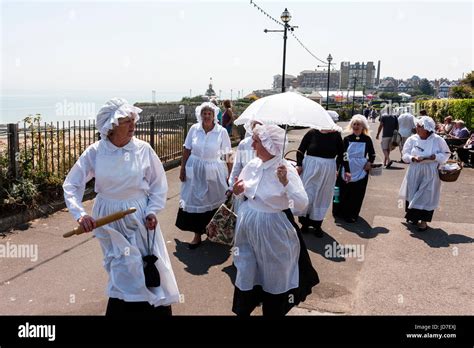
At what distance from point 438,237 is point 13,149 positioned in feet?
23.1

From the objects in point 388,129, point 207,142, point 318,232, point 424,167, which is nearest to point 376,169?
point 424,167

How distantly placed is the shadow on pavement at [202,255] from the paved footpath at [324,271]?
13 millimetres

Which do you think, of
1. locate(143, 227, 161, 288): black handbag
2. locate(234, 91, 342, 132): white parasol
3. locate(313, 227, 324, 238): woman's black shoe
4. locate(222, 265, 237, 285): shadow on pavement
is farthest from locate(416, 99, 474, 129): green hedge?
locate(143, 227, 161, 288): black handbag

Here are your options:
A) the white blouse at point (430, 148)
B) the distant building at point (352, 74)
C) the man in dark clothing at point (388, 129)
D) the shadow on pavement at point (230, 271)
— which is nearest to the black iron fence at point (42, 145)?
the shadow on pavement at point (230, 271)

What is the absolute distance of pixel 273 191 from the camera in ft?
12.4

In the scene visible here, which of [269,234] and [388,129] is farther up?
[388,129]

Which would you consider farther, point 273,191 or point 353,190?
point 353,190

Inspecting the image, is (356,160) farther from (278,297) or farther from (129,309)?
(129,309)

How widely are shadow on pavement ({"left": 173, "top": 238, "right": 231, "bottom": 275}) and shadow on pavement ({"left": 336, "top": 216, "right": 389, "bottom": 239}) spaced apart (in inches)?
92.7

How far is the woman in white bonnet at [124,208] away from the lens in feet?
11.3

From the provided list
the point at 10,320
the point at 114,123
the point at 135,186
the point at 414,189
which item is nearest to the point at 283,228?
the point at 135,186

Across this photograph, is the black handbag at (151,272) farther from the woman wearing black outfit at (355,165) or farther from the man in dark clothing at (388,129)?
the man in dark clothing at (388,129)

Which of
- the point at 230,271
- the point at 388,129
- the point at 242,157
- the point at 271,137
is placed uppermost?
the point at 271,137

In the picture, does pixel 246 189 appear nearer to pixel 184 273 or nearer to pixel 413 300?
pixel 184 273
